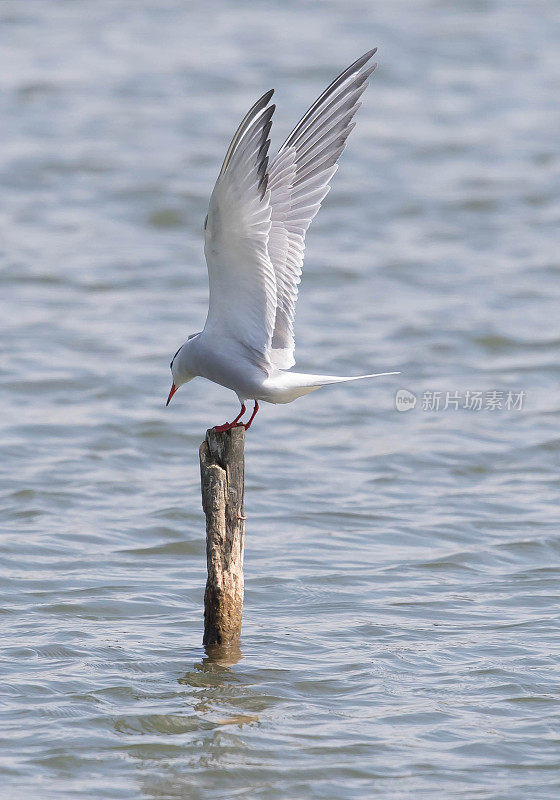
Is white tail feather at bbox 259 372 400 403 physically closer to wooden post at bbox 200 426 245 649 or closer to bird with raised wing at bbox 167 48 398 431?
bird with raised wing at bbox 167 48 398 431

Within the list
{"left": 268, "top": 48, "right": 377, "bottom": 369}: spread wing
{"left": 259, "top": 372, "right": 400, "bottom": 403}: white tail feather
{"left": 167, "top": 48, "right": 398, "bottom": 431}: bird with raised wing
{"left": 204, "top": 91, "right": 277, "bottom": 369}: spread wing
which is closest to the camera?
{"left": 204, "top": 91, "right": 277, "bottom": 369}: spread wing

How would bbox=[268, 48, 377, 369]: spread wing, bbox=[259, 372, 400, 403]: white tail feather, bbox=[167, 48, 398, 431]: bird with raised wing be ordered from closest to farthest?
bbox=[167, 48, 398, 431]: bird with raised wing
bbox=[259, 372, 400, 403]: white tail feather
bbox=[268, 48, 377, 369]: spread wing

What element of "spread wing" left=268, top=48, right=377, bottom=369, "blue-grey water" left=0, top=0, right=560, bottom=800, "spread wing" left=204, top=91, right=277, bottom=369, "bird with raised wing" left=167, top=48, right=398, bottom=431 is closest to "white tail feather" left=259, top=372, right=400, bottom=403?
"bird with raised wing" left=167, top=48, right=398, bottom=431

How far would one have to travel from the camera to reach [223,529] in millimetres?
6258

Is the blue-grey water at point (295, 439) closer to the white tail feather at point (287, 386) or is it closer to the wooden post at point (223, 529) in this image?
the wooden post at point (223, 529)

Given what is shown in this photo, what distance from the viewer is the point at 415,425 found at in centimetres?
1098

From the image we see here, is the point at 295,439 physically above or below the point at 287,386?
below

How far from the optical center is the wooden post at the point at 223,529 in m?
6.05

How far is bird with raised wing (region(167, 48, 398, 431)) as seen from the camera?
5.58 meters

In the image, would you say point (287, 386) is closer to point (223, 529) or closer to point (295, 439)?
point (223, 529)

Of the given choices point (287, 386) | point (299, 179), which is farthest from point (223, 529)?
point (299, 179)

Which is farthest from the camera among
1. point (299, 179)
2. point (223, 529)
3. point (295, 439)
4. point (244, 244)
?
point (295, 439)

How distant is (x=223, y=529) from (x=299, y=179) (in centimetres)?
179

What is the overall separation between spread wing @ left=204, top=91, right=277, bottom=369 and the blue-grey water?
1.78 metres
